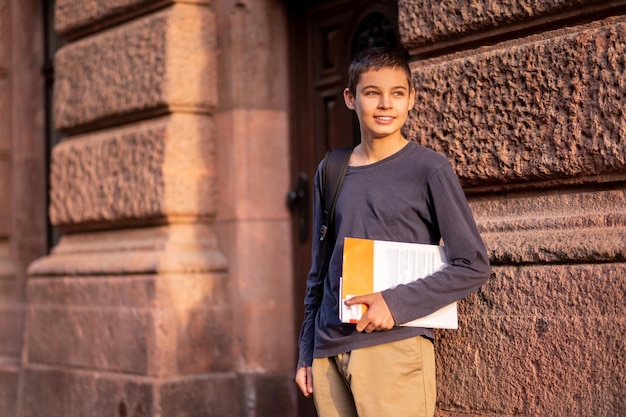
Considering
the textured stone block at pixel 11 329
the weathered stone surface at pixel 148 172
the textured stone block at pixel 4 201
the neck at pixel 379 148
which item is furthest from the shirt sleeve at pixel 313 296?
the textured stone block at pixel 4 201

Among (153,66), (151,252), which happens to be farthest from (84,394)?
(153,66)

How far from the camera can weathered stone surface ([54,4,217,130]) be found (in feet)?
19.0

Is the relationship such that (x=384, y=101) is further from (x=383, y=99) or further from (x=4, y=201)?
(x=4, y=201)

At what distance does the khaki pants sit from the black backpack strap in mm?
424

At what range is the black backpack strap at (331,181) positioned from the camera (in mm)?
3494

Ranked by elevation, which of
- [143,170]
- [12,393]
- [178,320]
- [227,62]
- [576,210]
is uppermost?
[227,62]

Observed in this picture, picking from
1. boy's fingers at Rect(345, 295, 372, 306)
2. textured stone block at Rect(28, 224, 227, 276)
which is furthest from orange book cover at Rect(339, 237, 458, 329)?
textured stone block at Rect(28, 224, 227, 276)

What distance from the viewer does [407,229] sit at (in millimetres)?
3391

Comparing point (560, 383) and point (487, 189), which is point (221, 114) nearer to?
point (487, 189)

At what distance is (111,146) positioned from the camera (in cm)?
620

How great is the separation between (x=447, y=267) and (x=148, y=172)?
2898 mm

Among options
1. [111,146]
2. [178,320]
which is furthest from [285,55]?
[178,320]

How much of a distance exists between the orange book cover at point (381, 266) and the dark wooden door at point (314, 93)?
6.75 feet

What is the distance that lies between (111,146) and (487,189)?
2.84 m
